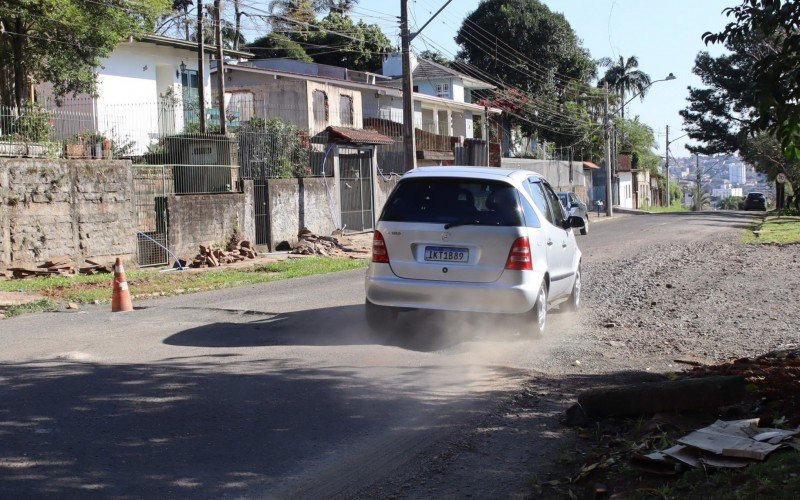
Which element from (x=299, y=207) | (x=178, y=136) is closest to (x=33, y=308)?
(x=178, y=136)

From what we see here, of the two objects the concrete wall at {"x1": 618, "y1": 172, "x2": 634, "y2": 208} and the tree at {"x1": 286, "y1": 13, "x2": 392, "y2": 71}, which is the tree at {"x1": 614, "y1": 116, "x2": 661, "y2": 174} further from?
the tree at {"x1": 286, "y1": 13, "x2": 392, "y2": 71}

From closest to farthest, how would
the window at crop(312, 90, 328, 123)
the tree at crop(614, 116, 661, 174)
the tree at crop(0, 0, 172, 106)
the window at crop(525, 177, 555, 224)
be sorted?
the window at crop(525, 177, 555, 224), the tree at crop(0, 0, 172, 106), the window at crop(312, 90, 328, 123), the tree at crop(614, 116, 661, 174)

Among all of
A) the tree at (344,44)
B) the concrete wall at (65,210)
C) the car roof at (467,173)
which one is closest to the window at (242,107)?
the concrete wall at (65,210)

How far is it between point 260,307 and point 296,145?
17.8 meters

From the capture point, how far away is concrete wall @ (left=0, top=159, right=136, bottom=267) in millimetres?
17719

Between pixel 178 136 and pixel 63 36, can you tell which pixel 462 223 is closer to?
pixel 178 136

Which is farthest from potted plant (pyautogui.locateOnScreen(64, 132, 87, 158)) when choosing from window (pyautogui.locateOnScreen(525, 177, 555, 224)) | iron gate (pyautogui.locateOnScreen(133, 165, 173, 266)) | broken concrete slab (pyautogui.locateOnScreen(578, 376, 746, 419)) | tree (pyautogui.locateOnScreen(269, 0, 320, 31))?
tree (pyautogui.locateOnScreen(269, 0, 320, 31))

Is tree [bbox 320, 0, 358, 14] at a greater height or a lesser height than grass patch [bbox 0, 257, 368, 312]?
greater

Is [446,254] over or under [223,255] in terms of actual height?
over

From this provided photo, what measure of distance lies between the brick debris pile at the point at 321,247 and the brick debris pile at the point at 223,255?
5.47 ft

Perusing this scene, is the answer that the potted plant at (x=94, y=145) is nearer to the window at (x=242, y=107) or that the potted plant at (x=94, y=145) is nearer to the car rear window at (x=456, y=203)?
the window at (x=242, y=107)

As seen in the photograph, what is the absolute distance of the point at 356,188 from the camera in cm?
3253

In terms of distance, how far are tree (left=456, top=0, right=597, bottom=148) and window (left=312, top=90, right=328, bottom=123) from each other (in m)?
32.4

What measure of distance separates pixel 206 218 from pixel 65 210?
4707 millimetres
